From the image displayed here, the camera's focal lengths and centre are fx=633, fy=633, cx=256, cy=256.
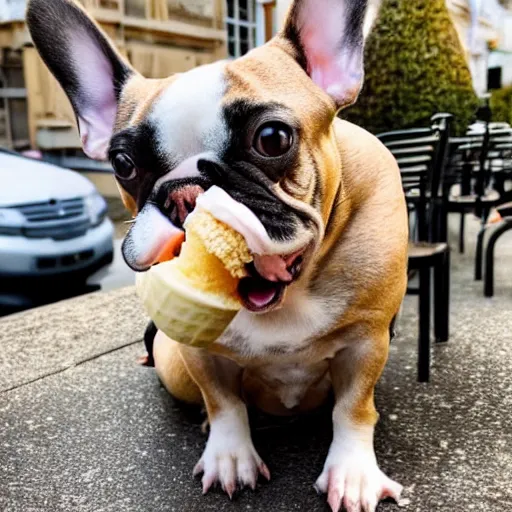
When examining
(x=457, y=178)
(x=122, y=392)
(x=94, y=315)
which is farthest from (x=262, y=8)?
(x=122, y=392)

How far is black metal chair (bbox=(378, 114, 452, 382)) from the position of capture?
5.84 feet

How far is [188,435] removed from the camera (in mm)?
1543

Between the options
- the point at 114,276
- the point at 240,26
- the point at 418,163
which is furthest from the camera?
the point at 240,26

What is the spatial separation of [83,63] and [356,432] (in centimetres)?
89

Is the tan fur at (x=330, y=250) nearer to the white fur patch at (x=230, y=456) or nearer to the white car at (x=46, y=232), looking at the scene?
the white fur patch at (x=230, y=456)

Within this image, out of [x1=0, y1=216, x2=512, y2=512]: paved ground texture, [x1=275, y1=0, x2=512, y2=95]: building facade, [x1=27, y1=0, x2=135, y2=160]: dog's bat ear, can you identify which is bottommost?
[x1=0, y1=216, x2=512, y2=512]: paved ground texture

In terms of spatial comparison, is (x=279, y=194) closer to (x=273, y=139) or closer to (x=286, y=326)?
(x=273, y=139)

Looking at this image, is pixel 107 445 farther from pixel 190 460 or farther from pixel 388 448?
pixel 388 448

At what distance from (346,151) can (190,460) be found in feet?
2.50

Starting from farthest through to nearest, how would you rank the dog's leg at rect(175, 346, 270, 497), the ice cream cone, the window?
the window < the dog's leg at rect(175, 346, 270, 497) < the ice cream cone

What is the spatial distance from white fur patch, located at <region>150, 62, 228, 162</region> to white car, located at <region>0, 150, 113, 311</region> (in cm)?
236

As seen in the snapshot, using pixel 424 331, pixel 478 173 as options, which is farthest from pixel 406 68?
pixel 424 331

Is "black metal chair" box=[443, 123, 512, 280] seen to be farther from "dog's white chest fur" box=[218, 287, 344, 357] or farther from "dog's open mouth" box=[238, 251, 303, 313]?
"dog's open mouth" box=[238, 251, 303, 313]

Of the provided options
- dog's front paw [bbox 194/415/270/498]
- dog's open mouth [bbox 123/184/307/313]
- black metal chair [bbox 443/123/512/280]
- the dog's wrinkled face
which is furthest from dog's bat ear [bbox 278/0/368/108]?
black metal chair [bbox 443/123/512/280]
